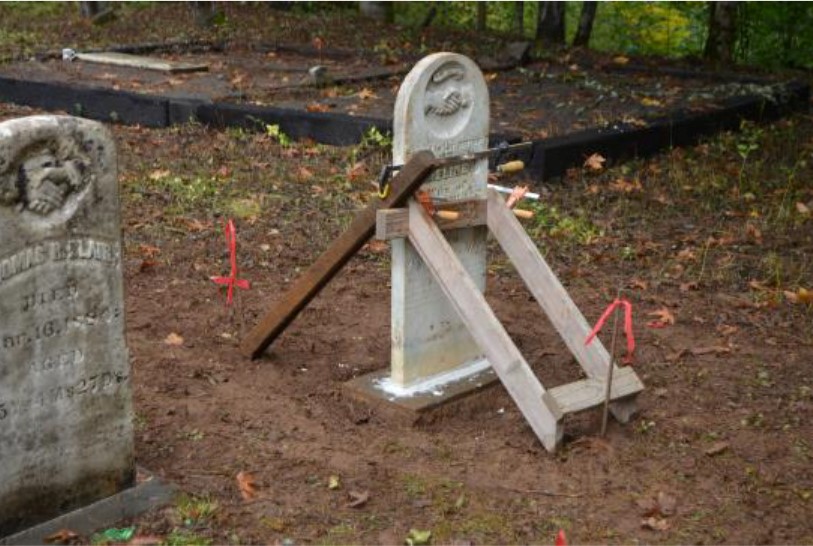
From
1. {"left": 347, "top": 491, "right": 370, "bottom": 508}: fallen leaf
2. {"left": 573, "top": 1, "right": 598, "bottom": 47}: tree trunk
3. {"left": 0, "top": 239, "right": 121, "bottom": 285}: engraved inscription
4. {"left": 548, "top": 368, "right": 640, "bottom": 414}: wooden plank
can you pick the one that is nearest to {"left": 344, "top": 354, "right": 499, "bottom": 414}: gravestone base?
{"left": 548, "top": 368, "right": 640, "bottom": 414}: wooden plank

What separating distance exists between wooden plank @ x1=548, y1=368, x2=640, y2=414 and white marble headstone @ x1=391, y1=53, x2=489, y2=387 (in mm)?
699

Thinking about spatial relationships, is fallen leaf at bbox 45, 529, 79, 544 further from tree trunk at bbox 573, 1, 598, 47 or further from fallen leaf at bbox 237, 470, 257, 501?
tree trunk at bbox 573, 1, 598, 47

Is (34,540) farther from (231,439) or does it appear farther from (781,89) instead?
(781,89)

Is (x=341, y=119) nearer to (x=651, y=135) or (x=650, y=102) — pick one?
(x=651, y=135)

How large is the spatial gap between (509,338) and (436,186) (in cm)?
77

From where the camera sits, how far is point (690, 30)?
69.8 feet

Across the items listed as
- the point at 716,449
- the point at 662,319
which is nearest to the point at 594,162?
the point at 662,319

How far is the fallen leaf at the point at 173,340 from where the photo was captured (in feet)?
18.4

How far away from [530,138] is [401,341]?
4380mm

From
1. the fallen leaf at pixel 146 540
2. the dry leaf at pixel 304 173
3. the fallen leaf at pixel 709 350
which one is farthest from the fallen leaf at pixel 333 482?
the dry leaf at pixel 304 173

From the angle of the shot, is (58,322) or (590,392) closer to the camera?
(58,322)

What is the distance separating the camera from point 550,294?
5.00m

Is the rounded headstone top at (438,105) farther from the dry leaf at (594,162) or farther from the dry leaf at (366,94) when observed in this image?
the dry leaf at (366,94)

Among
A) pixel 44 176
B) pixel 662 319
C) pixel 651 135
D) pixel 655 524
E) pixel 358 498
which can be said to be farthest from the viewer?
pixel 651 135
